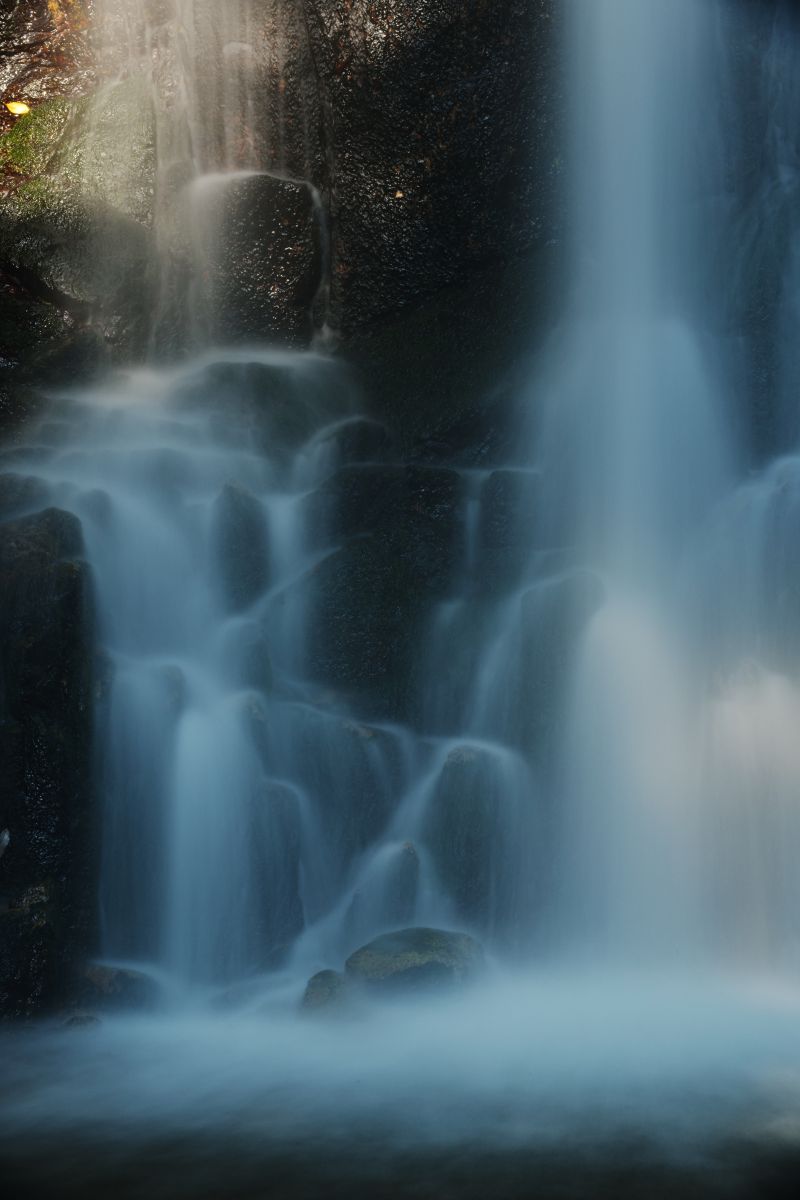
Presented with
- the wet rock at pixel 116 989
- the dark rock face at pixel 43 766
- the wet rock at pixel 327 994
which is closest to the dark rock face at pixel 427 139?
the dark rock face at pixel 43 766

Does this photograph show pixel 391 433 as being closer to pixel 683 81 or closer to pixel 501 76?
pixel 501 76

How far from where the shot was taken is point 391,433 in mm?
10781

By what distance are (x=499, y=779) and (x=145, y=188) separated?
7.89 meters

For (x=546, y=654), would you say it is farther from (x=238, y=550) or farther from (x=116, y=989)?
(x=116, y=989)

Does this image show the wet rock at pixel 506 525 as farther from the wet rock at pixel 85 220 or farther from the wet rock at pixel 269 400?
the wet rock at pixel 85 220

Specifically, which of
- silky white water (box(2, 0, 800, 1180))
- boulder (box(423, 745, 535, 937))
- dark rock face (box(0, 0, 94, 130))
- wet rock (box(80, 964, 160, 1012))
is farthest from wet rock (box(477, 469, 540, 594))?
dark rock face (box(0, 0, 94, 130))

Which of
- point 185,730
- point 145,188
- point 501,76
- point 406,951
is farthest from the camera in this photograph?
point 145,188

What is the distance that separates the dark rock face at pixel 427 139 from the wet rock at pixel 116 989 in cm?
676

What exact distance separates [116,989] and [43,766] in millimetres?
1378

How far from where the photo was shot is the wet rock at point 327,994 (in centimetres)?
618

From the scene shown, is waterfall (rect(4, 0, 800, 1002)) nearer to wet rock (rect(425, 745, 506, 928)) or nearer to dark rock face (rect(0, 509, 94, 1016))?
wet rock (rect(425, 745, 506, 928))

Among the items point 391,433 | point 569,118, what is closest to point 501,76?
point 569,118

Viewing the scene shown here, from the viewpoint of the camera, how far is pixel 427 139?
1086 cm

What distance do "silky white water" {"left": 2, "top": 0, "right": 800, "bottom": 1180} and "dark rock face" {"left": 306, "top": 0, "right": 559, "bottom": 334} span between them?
519mm
